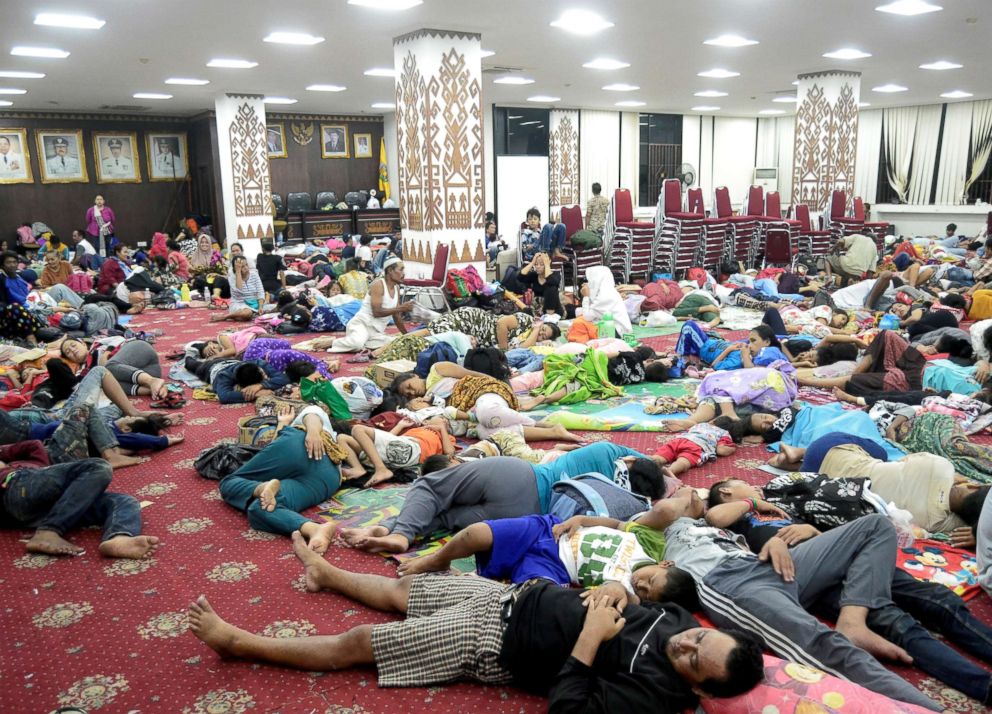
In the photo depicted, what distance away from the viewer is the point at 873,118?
1908cm

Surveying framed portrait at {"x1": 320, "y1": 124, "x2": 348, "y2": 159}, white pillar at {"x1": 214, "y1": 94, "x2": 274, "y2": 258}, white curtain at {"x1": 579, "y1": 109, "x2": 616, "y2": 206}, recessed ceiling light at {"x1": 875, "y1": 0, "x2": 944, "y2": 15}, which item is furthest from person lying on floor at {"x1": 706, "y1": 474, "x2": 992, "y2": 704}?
framed portrait at {"x1": 320, "y1": 124, "x2": 348, "y2": 159}

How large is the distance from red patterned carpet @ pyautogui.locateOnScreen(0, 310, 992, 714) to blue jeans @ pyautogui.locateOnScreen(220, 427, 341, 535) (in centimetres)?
12

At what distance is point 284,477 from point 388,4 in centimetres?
560

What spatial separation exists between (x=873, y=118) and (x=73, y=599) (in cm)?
2037

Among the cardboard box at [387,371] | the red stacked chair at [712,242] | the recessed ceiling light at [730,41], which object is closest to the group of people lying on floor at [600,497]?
the cardboard box at [387,371]

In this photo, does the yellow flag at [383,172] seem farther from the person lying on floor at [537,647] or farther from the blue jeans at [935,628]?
the blue jeans at [935,628]

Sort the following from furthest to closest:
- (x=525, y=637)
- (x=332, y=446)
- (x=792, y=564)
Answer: (x=332, y=446) → (x=792, y=564) → (x=525, y=637)

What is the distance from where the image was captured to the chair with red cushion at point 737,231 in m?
12.7

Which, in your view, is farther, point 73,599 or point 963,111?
point 963,111

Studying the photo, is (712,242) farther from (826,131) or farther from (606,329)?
(606,329)

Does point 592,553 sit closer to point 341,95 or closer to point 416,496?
point 416,496

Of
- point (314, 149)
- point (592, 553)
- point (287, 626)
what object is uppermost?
point (314, 149)

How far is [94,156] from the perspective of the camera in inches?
658

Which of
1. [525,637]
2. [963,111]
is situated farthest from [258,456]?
→ [963,111]
